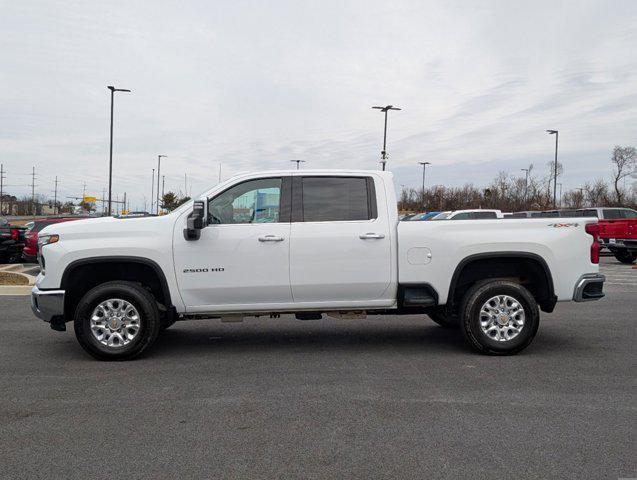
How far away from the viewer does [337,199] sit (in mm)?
6574

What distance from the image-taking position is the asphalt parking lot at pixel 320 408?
12.3 feet

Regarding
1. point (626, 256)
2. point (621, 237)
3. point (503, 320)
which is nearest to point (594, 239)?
point (503, 320)

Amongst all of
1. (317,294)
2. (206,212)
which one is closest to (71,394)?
(206,212)

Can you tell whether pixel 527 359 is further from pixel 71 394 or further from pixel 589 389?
pixel 71 394

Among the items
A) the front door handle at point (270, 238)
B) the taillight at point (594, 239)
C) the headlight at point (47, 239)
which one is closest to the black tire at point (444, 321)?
the taillight at point (594, 239)

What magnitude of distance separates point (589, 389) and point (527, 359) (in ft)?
3.67

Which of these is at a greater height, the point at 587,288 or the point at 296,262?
the point at 296,262

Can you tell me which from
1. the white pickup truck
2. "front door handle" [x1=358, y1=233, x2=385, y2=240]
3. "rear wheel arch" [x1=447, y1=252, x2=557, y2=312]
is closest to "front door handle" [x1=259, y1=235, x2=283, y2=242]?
the white pickup truck

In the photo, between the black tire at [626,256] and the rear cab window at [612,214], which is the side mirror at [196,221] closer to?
the black tire at [626,256]

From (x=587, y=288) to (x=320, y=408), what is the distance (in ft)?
11.8

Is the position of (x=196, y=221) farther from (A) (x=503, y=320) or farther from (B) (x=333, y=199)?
(A) (x=503, y=320)

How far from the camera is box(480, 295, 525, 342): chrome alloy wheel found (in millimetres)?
6453

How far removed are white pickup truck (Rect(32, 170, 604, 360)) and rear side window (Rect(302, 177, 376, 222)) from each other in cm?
1

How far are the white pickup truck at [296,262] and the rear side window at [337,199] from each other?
1cm
